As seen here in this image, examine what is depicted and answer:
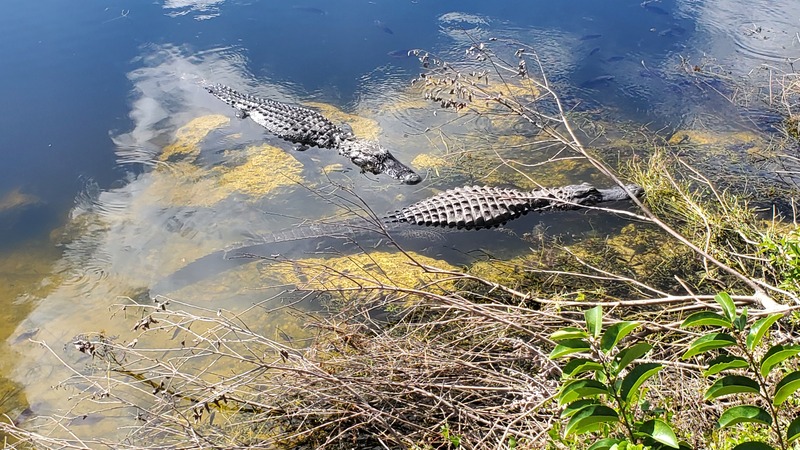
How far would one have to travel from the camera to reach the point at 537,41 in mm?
8508

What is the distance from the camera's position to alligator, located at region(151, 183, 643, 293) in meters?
4.81

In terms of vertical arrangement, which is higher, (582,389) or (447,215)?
(582,389)

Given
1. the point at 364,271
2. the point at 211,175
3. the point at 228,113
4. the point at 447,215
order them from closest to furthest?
the point at 364,271, the point at 447,215, the point at 211,175, the point at 228,113

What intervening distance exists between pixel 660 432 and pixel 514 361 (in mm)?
1920

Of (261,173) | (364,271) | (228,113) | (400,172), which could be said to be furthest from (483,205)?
(228,113)

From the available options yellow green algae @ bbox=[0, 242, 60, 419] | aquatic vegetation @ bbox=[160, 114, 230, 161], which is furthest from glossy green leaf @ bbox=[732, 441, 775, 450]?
aquatic vegetation @ bbox=[160, 114, 230, 161]

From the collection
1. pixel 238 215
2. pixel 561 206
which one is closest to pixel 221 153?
pixel 238 215

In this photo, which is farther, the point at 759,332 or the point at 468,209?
the point at 468,209

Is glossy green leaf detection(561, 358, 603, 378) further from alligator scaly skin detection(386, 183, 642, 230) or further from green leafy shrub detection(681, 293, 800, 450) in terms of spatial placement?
alligator scaly skin detection(386, 183, 642, 230)

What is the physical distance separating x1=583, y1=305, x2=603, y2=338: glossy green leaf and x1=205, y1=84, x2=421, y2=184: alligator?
15.2 feet

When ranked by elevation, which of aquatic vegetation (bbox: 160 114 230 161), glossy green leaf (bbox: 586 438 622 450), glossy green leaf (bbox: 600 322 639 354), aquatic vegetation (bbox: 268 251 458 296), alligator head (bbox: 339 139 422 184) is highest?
glossy green leaf (bbox: 600 322 639 354)

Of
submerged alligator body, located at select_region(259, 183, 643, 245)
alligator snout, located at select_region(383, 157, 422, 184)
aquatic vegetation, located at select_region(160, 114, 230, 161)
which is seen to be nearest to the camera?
submerged alligator body, located at select_region(259, 183, 643, 245)

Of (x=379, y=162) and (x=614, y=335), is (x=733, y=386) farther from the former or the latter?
(x=379, y=162)

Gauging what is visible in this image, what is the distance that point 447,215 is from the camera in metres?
5.04
